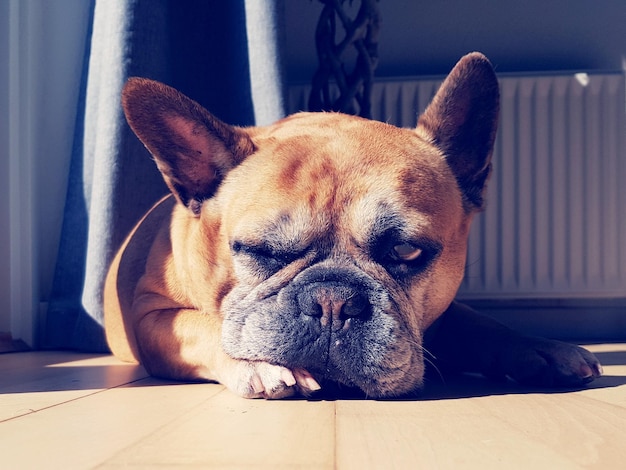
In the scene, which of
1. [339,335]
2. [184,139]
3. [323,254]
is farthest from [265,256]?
[184,139]

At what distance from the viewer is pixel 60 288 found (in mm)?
2414

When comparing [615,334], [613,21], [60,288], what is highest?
[613,21]

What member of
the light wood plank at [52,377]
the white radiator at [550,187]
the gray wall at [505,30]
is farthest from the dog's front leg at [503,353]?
the gray wall at [505,30]

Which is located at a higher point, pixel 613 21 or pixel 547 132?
pixel 613 21

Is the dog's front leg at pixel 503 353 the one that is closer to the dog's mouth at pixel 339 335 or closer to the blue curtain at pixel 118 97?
the dog's mouth at pixel 339 335

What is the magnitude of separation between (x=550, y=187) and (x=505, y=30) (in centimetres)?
62

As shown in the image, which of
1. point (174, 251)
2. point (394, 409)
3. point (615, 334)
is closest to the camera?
point (394, 409)

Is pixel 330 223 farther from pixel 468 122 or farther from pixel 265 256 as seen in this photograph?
pixel 468 122

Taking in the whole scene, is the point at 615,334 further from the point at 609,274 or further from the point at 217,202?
the point at 217,202

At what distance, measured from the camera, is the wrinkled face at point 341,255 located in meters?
1.26

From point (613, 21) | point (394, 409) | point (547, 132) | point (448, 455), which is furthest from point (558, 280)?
point (448, 455)

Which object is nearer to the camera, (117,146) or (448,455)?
(448,455)

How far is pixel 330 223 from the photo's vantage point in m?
1.34

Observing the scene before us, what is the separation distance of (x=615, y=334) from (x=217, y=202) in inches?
70.7
